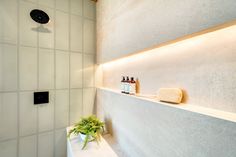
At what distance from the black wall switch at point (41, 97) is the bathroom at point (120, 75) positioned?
1 cm

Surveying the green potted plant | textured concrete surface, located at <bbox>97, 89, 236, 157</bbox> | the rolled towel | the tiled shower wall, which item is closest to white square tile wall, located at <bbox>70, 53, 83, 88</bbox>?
the tiled shower wall

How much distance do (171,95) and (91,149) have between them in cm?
78

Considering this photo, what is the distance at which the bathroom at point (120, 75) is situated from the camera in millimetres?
429

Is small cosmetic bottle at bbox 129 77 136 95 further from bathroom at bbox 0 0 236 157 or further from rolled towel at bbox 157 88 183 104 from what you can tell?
rolled towel at bbox 157 88 183 104

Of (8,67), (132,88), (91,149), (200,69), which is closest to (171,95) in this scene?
(200,69)

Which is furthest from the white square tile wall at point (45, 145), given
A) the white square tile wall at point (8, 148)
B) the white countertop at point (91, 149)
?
the white countertop at point (91, 149)

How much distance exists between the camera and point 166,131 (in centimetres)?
55

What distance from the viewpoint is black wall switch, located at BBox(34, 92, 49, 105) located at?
115 centimetres

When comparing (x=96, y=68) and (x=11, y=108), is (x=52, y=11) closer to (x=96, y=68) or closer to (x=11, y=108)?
(x=96, y=68)

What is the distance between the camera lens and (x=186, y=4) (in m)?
0.48

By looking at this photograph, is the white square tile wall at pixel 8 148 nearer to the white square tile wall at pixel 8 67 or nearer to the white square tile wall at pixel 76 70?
the white square tile wall at pixel 8 67

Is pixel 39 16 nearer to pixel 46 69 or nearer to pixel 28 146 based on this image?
pixel 46 69

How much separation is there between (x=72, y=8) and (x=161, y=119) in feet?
4.83

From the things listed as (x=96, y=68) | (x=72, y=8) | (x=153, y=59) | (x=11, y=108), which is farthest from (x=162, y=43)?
(x=11, y=108)
